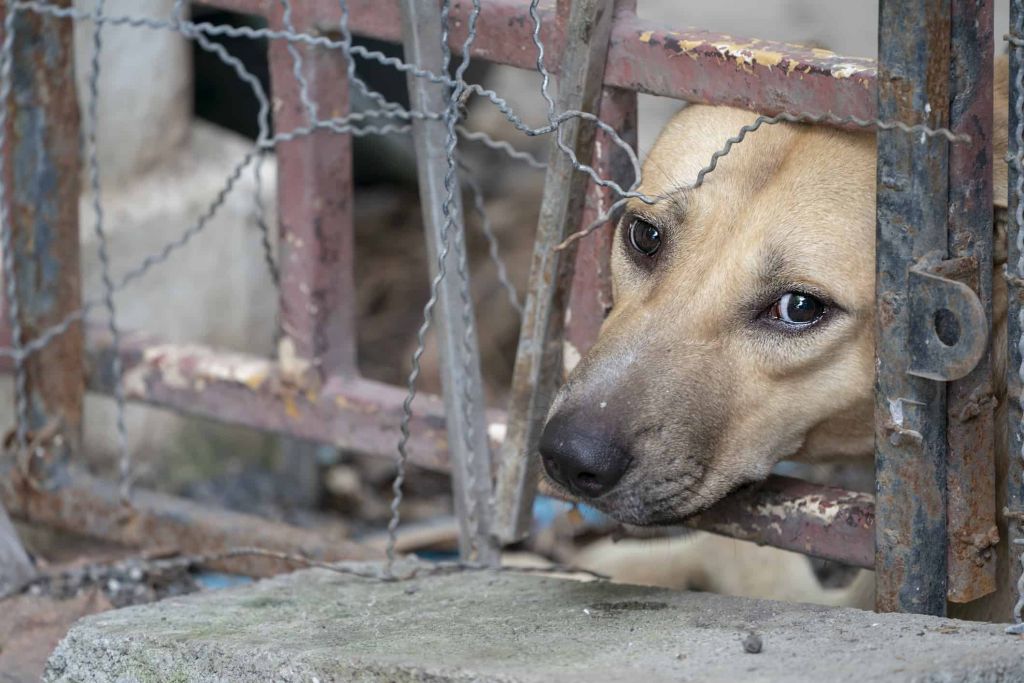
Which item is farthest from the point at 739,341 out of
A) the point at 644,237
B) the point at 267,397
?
the point at 267,397

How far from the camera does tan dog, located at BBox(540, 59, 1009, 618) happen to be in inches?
84.0

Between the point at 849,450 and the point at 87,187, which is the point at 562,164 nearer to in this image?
the point at 849,450

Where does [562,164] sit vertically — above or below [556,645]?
above

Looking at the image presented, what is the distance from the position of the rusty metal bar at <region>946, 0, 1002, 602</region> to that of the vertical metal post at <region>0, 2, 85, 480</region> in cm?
191

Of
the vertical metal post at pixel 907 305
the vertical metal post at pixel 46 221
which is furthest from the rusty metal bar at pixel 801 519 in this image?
the vertical metal post at pixel 46 221

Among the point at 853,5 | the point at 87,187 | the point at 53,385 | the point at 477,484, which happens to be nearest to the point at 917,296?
the point at 477,484

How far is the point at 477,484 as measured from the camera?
8.25 feet

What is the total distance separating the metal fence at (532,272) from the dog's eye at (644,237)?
5cm

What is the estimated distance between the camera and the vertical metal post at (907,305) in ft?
5.85

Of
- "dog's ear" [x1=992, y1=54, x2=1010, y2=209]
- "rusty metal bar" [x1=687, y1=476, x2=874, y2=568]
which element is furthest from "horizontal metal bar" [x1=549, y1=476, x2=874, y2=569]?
"dog's ear" [x1=992, y1=54, x2=1010, y2=209]

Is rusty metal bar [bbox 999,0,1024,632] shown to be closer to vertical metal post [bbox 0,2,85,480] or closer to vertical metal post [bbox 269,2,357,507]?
vertical metal post [bbox 269,2,357,507]

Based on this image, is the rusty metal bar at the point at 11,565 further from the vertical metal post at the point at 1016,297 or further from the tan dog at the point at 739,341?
the vertical metal post at the point at 1016,297

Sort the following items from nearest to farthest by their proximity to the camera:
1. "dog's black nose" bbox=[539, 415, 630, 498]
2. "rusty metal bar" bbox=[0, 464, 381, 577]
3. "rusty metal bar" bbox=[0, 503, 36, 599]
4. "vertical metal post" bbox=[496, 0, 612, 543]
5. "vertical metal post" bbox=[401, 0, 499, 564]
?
"dog's black nose" bbox=[539, 415, 630, 498] → "vertical metal post" bbox=[496, 0, 612, 543] → "vertical metal post" bbox=[401, 0, 499, 564] → "rusty metal bar" bbox=[0, 503, 36, 599] → "rusty metal bar" bbox=[0, 464, 381, 577]

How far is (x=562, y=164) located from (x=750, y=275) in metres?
0.35
